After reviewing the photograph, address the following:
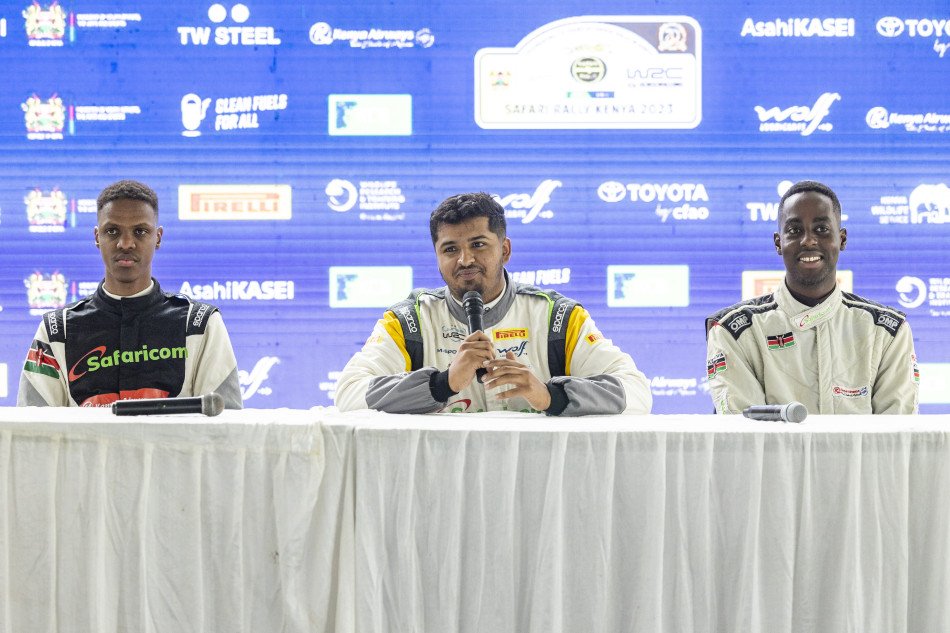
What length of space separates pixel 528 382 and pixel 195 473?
679 mm

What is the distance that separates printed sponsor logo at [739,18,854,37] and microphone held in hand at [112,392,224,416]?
9.72ft

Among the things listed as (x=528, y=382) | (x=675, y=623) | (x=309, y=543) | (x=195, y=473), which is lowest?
(x=675, y=623)

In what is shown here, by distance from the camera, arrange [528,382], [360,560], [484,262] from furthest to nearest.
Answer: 1. [484,262]
2. [528,382]
3. [360,560]

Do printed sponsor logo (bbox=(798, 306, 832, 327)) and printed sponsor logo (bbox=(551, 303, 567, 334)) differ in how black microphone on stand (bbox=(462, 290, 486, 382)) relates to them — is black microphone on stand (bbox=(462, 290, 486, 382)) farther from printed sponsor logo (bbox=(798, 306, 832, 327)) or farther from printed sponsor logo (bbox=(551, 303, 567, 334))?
printed sponsor logo (bbox=(798, 306, 832, 327))

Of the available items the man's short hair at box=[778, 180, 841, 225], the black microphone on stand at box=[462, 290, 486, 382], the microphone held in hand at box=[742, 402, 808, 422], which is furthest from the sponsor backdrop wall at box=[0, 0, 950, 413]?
the microphone held in hand at box=[742, 402, 808, 422]

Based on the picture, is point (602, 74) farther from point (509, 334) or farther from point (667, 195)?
point (509, 334)

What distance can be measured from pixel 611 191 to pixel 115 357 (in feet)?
7.07

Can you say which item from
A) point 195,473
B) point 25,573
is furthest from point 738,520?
point 25,573

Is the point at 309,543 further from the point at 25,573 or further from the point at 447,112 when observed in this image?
the point at 447,112

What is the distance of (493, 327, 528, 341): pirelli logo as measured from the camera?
2088 millimetres

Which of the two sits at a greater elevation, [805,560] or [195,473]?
[195,473]

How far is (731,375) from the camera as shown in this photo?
2152 millimetres

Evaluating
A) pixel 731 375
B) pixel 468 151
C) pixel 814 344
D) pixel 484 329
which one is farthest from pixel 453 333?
pixel 468 151

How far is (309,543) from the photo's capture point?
47.7 inches
